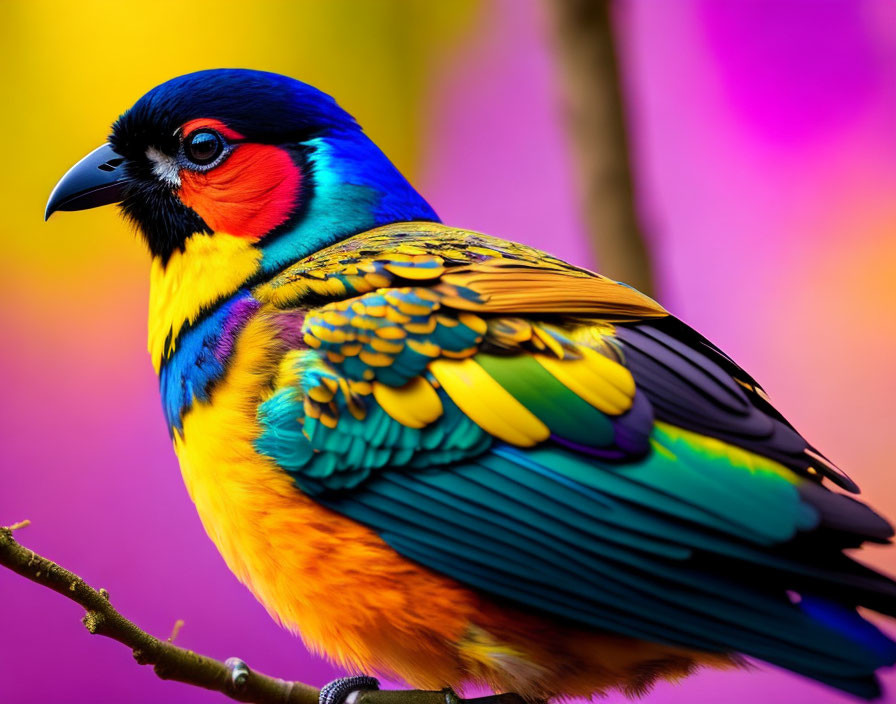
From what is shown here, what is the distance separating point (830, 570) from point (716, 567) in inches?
5.4

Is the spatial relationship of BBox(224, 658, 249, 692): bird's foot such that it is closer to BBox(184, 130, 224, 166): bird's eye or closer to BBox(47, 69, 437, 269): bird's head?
BBox(47, 69, 437, 269): bird's head

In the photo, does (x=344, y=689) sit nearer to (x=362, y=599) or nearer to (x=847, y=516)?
(x=362, y=599)

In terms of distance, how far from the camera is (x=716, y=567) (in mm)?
1367

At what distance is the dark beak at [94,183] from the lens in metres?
1.92

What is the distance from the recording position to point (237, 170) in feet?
5.99

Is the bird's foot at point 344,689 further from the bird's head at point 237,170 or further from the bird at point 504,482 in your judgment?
the bird's head at point 237,170

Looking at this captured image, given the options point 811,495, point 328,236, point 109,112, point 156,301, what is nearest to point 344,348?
point 328,236

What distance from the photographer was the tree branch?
135 centimetres

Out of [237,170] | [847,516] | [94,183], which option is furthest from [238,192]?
[847,516]

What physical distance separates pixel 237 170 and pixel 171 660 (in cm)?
78

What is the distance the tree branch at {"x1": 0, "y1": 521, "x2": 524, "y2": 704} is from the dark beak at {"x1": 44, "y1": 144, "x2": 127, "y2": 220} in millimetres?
754

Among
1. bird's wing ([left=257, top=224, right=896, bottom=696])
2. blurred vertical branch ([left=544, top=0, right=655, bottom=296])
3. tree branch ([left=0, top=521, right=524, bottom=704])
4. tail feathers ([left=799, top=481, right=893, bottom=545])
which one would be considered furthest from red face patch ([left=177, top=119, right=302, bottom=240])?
tail feathers ([left=799, top=481, right=893, bottom=545])

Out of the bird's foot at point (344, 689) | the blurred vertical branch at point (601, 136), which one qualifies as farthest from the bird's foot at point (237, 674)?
the blurred vertical branch at point (601, 136)

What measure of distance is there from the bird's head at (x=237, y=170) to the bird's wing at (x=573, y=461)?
260 mm
